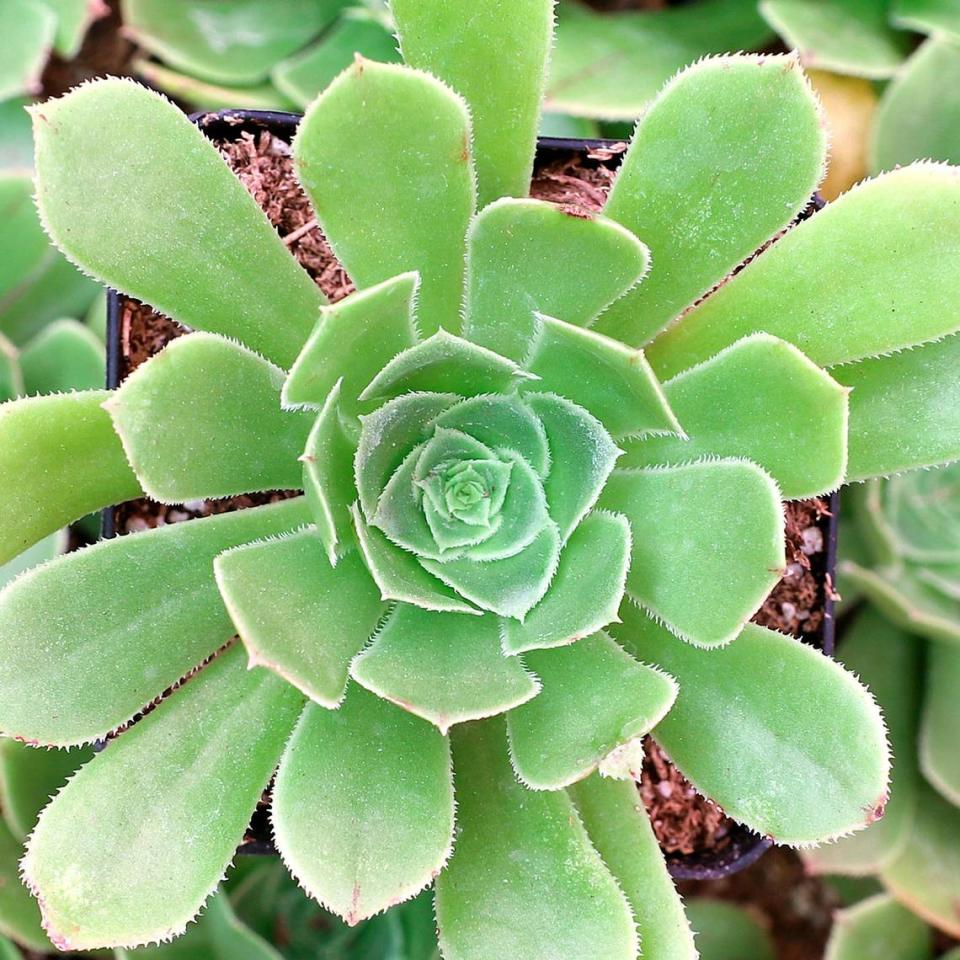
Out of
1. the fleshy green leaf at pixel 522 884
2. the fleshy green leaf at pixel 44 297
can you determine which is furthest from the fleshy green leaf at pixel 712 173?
the fleshy green leaf at pixel 44 297

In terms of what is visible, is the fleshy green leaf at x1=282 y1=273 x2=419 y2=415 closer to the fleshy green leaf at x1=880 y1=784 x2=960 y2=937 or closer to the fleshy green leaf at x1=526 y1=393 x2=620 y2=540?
the fleshy green leaf at x1=526 y1=393 x2=620 y2=540

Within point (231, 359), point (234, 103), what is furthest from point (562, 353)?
point (234, 103)

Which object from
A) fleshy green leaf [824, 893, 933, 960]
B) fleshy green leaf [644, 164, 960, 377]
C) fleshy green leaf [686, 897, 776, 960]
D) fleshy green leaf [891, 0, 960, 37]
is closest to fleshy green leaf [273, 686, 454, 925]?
fleshy green leaf [644, 164, 960, 377]

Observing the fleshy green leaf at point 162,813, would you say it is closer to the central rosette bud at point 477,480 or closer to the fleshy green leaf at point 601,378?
the central rosette bud at point 477,480

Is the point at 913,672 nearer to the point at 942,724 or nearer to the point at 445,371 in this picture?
the point at 942,724

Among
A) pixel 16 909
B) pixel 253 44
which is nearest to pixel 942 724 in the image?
pixel 16 909

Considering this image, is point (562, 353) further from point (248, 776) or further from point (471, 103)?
point (248, 776)
